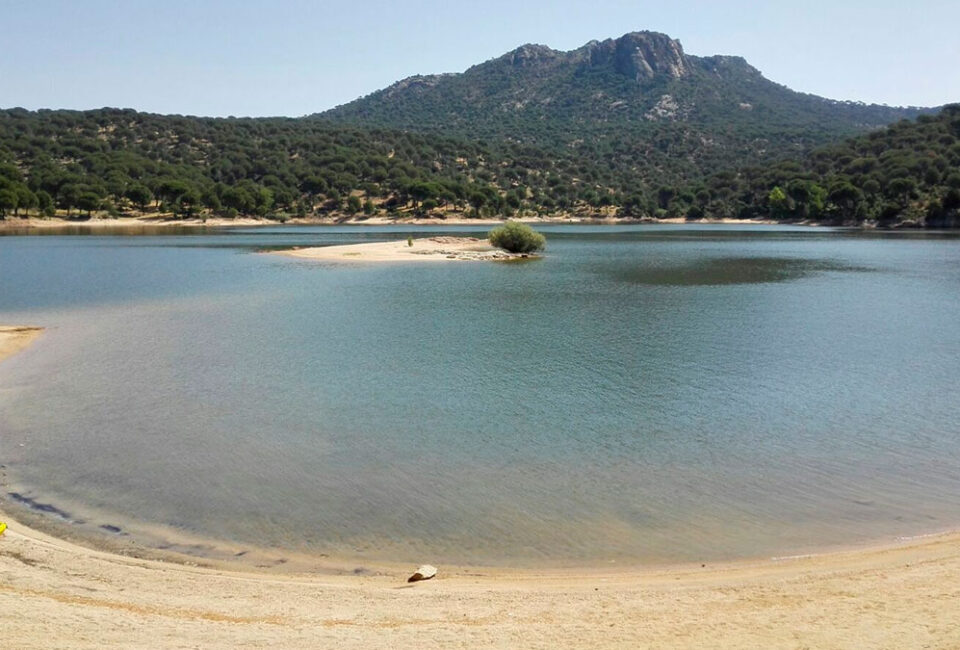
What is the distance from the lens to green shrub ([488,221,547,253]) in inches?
2450

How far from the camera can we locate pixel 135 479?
12.5 metres

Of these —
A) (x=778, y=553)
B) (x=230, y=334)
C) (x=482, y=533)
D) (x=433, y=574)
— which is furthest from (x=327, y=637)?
(x=230, y=334)

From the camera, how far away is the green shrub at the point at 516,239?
204ft

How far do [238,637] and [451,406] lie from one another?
33.4ft

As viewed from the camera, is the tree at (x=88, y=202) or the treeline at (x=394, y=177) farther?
the treeline at (x=394, y=177)

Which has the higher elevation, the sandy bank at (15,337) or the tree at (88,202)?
the tree at (88,202)

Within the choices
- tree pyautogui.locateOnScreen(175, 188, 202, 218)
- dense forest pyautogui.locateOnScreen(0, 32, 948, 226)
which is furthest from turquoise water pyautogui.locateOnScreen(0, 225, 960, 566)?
dense forest pyautogui.locateOnScreen(0, 32, 948, 226)

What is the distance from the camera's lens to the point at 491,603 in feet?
25.8

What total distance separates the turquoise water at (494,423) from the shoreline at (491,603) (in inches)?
31.2

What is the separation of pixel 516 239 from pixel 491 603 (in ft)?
181

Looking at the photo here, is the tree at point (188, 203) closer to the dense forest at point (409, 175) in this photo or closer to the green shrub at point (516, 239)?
the dense forest at point (409, 175)

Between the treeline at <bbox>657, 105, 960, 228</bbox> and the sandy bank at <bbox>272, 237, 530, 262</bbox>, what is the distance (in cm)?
7208

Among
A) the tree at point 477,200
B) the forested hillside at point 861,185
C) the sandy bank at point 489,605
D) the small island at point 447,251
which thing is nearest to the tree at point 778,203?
the forested hillside at point 861,185

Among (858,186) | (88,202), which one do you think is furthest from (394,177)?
(858,186)
